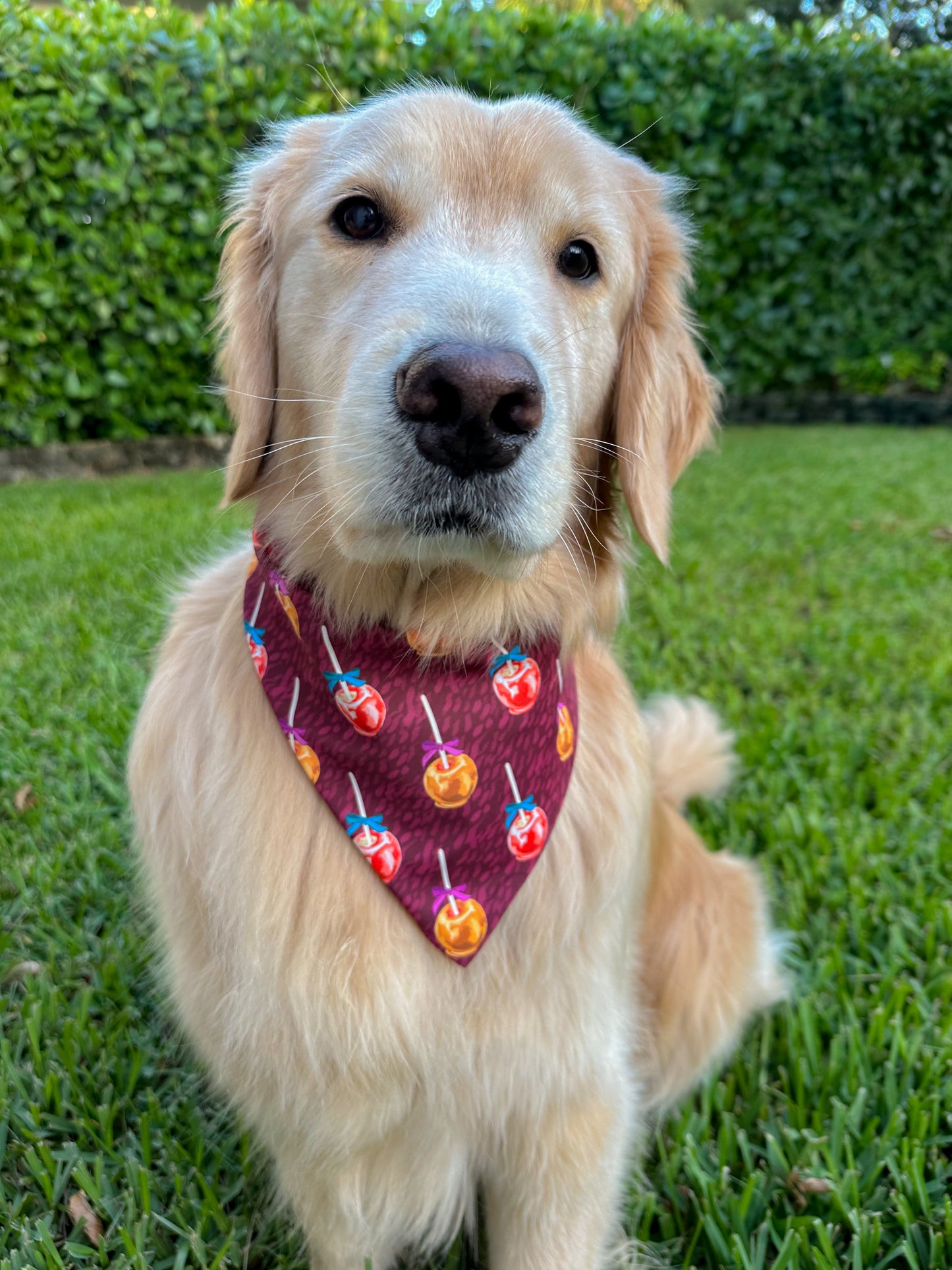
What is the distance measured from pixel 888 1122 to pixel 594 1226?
2.23 ft

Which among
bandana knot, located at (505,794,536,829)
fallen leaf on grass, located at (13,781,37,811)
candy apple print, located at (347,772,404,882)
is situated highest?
bandana knot, located at (505,794,536,829)

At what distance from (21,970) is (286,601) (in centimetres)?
133

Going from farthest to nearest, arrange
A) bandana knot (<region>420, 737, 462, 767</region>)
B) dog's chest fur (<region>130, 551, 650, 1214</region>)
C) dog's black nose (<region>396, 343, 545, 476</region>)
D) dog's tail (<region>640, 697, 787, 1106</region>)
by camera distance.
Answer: dog's tail (<region>640, 697, 787, 1106</region>), bandana knot (<region>420, 737, 462, 767</region>), dog's chest fur (<region>130, 551, 650, 1214</region>), dog's black nose (<region>396, 343, 545, 476</region>)

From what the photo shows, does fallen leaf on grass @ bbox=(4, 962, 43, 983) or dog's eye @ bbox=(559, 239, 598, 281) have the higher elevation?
dog's eye @ bbox=(559, 239, 598, 281)

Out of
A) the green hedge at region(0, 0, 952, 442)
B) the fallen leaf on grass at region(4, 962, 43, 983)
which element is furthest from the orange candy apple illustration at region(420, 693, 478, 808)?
the green hedge at region(0, 0, 952, 442)

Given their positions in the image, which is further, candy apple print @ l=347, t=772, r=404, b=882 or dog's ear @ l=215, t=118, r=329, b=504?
dog's ear @ l=215, t=118, r=329, b=504

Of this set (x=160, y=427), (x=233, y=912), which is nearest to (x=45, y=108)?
(x=160, y=427)

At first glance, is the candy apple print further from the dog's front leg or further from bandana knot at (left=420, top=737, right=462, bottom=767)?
the dog's front leg

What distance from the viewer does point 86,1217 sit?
1.67m

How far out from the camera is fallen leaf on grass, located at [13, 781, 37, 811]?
2787mm

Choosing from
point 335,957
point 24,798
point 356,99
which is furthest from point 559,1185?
point 356,99

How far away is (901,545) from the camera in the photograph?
556 centimetres

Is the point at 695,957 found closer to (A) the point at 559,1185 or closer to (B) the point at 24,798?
(A) the point at 559,1185

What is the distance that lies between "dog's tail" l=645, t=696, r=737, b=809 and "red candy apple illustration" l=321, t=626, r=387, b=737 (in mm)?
1308
